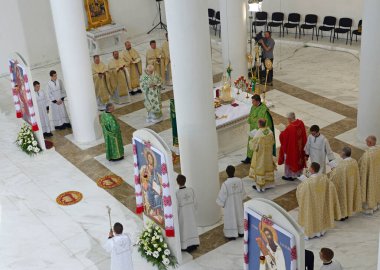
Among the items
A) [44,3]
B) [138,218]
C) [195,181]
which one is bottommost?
[138,218]

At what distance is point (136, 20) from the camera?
22.7 meters

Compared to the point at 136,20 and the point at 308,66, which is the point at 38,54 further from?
the point at 308,66

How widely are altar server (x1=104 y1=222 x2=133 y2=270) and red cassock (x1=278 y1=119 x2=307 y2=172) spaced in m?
4.00

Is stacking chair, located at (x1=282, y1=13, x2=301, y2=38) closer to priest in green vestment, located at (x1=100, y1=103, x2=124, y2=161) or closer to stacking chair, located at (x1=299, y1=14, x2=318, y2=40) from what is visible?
stacking chair, located at (x1=299, y1=14, x2=318, y2=40)

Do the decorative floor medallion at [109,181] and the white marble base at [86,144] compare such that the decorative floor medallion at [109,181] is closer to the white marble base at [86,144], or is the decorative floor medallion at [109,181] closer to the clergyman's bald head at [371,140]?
the white marble base at [86,144]

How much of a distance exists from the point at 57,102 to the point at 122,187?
3.71 m

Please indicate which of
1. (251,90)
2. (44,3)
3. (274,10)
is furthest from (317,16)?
(44,3)

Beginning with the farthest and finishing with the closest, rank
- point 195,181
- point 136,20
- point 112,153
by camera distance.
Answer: point 136,20 → point 112,153 → point 195,181

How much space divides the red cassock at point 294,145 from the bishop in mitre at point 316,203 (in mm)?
1680

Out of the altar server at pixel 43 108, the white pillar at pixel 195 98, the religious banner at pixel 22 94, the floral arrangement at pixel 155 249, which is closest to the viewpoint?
the white pillar at pixel 195 98

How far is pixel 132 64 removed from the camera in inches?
683

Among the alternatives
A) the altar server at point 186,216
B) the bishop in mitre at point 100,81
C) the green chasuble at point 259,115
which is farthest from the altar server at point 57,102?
the altar server at point 186,216

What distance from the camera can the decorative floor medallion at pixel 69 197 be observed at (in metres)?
12.6

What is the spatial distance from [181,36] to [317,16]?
37.6 ft
